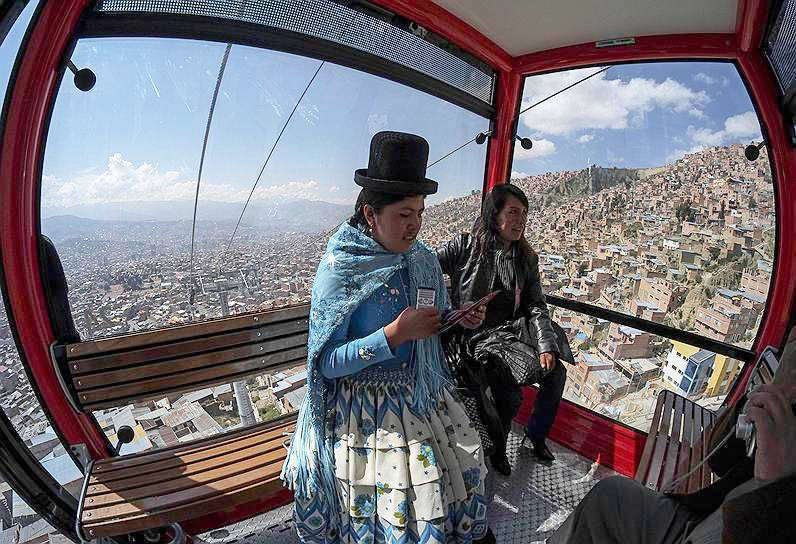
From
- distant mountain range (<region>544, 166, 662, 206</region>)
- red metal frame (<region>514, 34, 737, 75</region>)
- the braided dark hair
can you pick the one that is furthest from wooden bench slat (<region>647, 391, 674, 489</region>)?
red metal frame (<region>514, 34, 737, 75</region>)

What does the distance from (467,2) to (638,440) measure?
3110 mm

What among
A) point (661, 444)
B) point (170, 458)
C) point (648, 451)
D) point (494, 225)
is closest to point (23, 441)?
point (170, 458)

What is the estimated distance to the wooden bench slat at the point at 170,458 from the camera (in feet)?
6.31

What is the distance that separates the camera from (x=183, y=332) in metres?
2.24

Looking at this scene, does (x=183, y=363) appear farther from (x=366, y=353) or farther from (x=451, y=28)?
(x=451, y=28)

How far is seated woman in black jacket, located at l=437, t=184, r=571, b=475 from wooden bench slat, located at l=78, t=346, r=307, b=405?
109 centimetres

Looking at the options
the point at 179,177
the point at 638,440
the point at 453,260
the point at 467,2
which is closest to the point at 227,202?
the point at 179,177

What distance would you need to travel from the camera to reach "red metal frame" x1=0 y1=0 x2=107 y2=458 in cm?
172

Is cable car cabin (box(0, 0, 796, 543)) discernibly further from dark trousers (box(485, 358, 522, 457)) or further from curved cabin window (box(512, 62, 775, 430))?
dark trousers (box(485, 358, 522, 457))

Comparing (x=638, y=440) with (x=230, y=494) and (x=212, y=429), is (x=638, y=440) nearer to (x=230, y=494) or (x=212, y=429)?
(x=230, y=494)

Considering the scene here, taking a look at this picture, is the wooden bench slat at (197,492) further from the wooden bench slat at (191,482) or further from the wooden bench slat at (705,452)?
the wooden bench slat at (705,452)

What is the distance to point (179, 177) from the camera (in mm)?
2238

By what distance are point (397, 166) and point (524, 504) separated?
7.45ft

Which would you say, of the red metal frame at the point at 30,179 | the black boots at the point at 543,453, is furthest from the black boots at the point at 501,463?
the red metal frame at the point at 30,179
